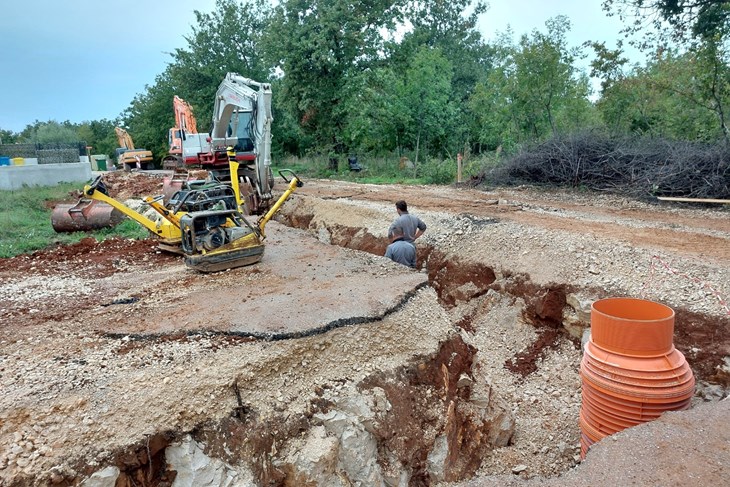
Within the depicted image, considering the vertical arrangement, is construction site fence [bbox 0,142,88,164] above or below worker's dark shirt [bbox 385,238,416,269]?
above

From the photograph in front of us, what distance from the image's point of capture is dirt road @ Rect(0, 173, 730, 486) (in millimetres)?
3348

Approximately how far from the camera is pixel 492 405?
5.16m

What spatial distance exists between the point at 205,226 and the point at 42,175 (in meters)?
18.6

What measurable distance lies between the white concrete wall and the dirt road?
14.6 m

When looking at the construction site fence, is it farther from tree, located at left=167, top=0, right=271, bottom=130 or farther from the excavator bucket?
the excavator bucket

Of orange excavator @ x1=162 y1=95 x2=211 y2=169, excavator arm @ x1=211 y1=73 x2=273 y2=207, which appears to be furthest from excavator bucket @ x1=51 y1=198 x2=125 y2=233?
excavator arm @ x1=211 y1=73 x2=273 y2=207

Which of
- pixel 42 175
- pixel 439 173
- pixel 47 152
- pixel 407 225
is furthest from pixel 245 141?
pixel 47 152

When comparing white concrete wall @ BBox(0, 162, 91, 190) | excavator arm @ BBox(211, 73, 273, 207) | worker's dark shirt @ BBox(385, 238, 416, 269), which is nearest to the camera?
worker's dark shirt @ BBox(385, 238, 416, 269)

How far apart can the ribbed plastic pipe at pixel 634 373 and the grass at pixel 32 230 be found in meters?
8.64

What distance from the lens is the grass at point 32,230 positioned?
894 cm

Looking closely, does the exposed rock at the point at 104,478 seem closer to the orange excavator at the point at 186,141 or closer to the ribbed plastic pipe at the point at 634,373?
the ribbed plastic pipe at the point at 634,373

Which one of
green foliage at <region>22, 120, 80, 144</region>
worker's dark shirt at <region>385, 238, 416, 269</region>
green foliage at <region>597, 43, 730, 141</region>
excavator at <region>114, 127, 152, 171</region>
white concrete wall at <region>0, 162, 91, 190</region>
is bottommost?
worker's dark shirt at <region>385, 238, 416, 269</region>

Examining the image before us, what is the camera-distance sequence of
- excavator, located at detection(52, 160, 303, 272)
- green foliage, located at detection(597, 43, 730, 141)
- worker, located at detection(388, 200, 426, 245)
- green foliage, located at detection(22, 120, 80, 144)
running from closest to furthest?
1. excavator, located at detection(52, 160, 303, 272)
2. worker, located at detection(388, 200, 426, 245)
3. green foliage, located at detection(597, 43, 730, 141)
4. green foliage, located at detection(22, 120, 80, 144)

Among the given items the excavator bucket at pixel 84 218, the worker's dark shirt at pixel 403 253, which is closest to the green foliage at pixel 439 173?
the worker's dark shirt at pixel 403 253
